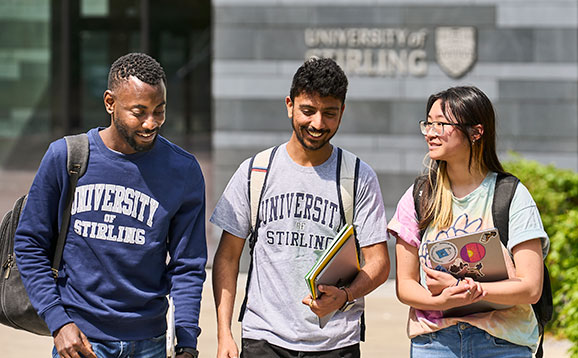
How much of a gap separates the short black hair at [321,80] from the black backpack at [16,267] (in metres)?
0.87

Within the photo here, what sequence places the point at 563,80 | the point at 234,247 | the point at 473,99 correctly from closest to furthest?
the point at 473,99
the point at 234,247
the point at 563,80

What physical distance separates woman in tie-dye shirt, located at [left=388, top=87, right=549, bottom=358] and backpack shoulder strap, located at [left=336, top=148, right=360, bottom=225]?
0.19 meters

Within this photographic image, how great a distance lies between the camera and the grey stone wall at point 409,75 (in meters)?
9.18

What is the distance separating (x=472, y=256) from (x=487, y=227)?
0.70ft

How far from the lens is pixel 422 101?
922 cm

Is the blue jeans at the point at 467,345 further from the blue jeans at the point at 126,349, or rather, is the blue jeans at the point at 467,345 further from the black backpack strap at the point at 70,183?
the black backpack strap at the point at 70,183

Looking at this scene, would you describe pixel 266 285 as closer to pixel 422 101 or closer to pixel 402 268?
pixel 402 268

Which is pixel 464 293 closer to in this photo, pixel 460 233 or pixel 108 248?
pixel 460 233

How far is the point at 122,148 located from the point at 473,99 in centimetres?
136

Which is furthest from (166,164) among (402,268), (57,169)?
(402,268)

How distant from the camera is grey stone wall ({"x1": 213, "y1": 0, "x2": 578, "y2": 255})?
30.1 ft

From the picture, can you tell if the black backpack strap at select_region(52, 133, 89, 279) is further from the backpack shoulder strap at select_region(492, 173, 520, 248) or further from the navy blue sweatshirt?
the backpack shoulder strap at select_region(492, 173, 520, 248)

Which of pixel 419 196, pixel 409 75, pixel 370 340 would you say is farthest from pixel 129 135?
pixel 409 75

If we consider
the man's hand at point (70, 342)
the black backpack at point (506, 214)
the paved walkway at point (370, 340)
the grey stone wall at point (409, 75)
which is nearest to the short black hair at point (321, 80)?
the black backpack at point (506, 214)
